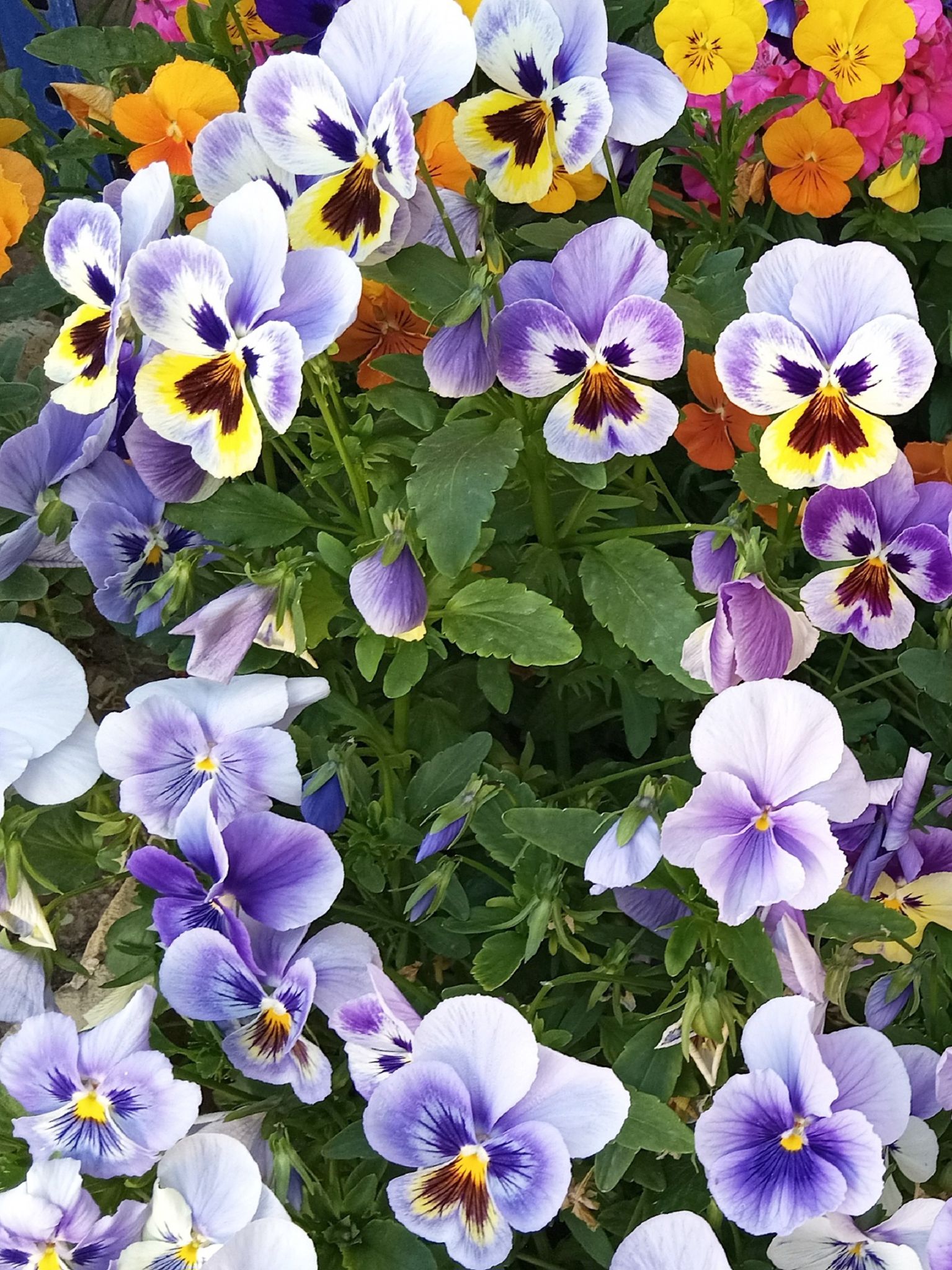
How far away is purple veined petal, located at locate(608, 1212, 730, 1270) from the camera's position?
708 millimetres

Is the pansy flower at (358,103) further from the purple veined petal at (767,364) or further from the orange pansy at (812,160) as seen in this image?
the orange pansy at (812,160)

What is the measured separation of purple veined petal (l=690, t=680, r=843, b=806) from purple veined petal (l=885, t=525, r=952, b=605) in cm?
24

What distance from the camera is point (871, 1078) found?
2.46 feet

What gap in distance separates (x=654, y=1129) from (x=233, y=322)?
539 mm

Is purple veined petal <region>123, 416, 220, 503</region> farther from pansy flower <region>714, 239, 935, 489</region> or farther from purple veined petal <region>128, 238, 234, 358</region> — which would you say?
pansy flower <region>714, 239, 935, 489</region>

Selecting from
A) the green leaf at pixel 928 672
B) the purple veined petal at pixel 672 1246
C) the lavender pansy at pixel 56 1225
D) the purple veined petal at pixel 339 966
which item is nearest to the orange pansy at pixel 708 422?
the green leaf at pixel 928 672

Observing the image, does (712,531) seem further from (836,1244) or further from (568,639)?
(836,1244)

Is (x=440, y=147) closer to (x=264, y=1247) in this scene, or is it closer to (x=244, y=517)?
(x=244, y=517)

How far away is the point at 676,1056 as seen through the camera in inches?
31.5

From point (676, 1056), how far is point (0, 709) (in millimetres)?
497

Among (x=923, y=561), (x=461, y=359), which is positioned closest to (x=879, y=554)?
(x=923, y=561)

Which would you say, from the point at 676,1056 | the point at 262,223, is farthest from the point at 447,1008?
the point at 262,223

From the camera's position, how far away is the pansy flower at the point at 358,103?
739 mm

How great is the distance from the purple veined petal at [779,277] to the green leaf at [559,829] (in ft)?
1.11
